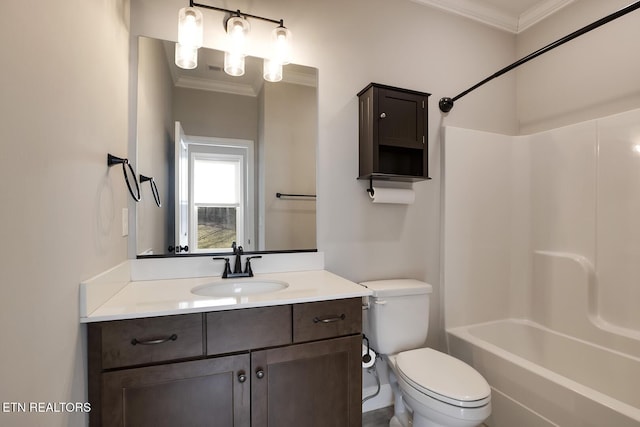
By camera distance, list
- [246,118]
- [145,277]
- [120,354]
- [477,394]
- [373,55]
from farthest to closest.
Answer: [373,55] < [246,118] < [145,277] < [477,394] < [120,354]

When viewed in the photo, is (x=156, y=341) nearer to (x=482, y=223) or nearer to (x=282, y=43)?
(x=282, y=43)

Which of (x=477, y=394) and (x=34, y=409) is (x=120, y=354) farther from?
(x=477, y=394)

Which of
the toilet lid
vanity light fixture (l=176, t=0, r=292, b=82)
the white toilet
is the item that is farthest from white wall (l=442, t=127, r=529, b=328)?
vanity light fixture (l=176, t=0, r=292, b=82)

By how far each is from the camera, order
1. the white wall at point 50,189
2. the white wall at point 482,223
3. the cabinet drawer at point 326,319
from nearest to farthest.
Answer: the white wall at point 50,189
the cabinet drawer at point 326,319
the white wall at point 482,223

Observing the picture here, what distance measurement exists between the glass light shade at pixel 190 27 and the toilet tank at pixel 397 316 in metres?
1.54

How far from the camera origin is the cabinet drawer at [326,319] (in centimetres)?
120

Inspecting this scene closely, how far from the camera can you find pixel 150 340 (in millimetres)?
1010

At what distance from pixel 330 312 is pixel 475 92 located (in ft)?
6.52

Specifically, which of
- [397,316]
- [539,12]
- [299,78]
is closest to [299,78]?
[299,78]

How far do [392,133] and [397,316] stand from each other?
1064mm

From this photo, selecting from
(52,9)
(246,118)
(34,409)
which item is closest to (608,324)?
(246,118)

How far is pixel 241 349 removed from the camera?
112 centimetres

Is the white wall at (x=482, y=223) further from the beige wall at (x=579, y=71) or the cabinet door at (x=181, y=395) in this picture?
the cabinet door at (x=181, y=395)

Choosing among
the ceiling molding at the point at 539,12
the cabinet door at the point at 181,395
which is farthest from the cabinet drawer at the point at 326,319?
the ceiling molding at the point at 539,12
